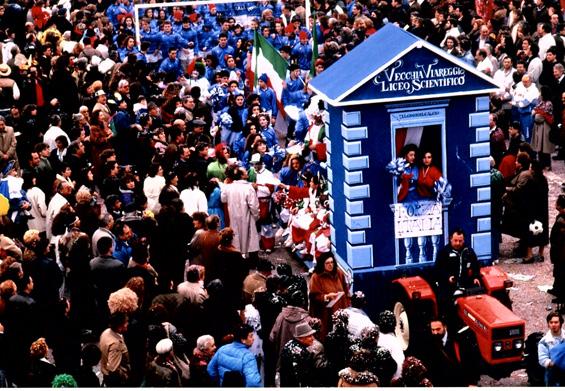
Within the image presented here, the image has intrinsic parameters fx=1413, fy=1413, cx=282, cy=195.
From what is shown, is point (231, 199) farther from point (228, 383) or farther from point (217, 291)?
point (228, 383)

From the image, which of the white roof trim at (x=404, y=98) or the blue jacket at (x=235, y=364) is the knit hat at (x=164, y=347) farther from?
the white roof trim at (x=404, y=98)

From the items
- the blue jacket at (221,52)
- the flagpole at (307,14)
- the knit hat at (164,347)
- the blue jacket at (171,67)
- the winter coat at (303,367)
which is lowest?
the winter coat at (303,367)

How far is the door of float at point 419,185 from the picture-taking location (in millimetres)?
17250

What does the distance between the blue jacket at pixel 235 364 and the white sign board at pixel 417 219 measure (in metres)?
4.29

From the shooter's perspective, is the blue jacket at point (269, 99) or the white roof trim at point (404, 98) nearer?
the white roof trim at point (404, 98)

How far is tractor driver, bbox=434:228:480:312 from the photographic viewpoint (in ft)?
52.7

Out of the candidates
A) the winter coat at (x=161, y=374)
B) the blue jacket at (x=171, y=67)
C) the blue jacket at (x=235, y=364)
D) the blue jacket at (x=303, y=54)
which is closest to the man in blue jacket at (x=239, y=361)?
the blue jacket at (x=235, y=364)

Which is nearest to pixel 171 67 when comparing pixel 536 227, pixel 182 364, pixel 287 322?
pixel 536 227

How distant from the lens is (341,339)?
14070 mm

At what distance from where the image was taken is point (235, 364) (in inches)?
529

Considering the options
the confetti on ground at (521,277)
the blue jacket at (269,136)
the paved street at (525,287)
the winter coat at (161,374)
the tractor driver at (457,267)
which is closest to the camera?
the winter coat at (161,374)

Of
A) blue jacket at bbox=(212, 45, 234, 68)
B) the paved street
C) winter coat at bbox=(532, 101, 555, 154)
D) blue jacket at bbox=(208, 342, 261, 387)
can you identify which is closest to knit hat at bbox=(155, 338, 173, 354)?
blue jacket at bbox=(208, 342, 261, 387)

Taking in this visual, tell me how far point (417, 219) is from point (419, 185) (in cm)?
42

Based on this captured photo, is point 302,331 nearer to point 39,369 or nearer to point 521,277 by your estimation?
point 39,369
